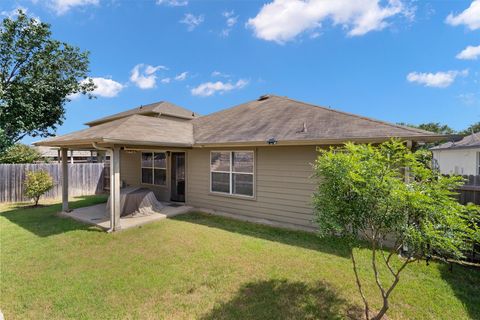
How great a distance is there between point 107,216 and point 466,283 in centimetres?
986

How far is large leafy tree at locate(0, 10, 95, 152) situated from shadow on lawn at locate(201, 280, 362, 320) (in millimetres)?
18157

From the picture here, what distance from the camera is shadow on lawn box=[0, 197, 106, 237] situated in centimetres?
744

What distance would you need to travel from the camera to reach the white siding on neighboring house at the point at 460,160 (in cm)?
1492

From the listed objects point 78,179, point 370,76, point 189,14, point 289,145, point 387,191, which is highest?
point 189,14

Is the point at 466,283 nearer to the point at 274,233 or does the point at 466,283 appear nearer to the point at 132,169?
the point at 274,233

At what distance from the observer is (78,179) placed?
14.7 m

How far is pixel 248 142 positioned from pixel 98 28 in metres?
14.0

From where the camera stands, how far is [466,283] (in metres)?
4.36

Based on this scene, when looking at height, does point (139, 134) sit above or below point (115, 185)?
above

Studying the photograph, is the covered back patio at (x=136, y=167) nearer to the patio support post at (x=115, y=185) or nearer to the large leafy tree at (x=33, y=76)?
the patio support post at (x=115, y=185)

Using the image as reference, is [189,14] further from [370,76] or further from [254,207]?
[370,76]

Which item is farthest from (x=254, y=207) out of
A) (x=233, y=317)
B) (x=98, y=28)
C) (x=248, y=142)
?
(x=98, y=28)

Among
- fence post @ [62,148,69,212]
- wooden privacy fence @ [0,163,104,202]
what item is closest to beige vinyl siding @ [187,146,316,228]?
fence post @ [62,148,69,212]

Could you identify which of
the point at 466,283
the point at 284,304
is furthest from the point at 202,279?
the point at 466,283
